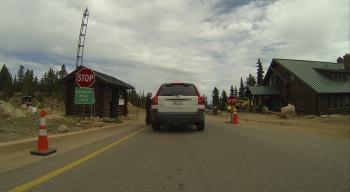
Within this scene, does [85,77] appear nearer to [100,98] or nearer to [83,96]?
[83,96]

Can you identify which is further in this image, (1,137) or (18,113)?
(18,113)

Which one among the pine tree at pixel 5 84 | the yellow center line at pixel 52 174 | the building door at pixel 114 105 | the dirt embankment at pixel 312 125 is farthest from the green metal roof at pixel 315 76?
the pine tree at pixel 5 84

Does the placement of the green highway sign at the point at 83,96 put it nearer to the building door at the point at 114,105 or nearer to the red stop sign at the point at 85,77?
the red stop sign at the point at 85,77

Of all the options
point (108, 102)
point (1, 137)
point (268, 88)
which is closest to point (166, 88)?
point (1, 137)

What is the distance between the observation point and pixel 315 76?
134 ft

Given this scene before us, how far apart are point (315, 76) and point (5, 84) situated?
62.9m

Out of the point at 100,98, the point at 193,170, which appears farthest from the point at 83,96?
the point at 100,98

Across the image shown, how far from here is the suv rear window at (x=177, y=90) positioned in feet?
46.2

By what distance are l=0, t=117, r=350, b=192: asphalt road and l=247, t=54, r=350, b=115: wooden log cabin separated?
30.7m

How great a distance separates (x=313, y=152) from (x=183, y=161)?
11.6 ft

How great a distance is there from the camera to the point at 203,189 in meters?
4.84

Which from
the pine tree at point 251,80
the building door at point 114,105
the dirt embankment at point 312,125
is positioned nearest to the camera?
the dirt embankment at point 312,125

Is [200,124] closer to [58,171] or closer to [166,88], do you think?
[166,88]

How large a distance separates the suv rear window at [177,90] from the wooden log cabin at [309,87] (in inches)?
1021
